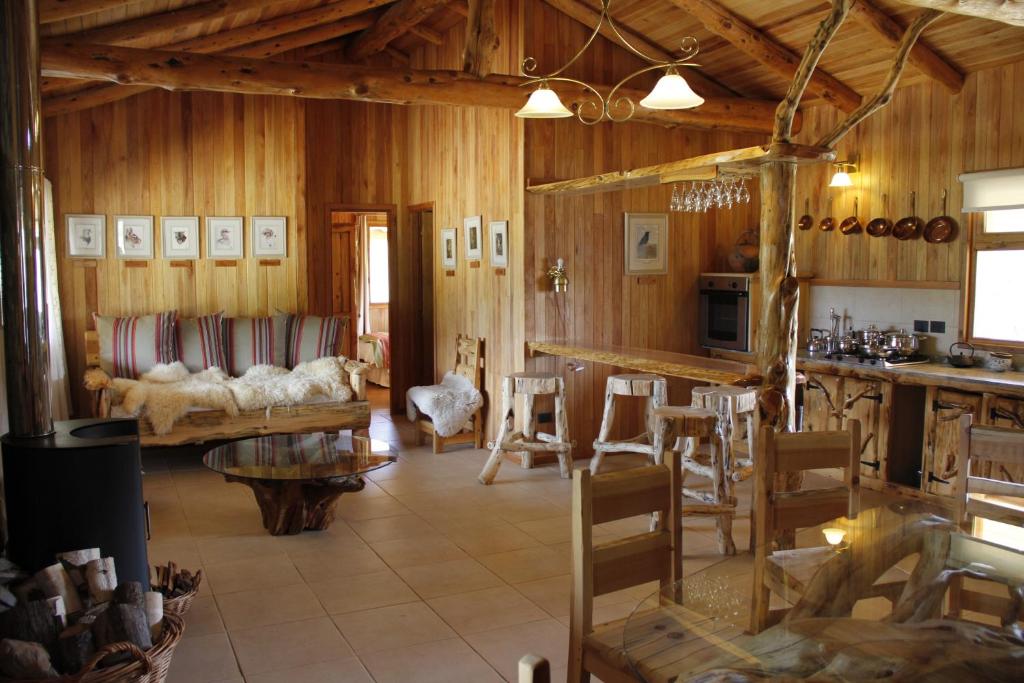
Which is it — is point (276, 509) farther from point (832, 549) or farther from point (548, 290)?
point (832, 549)

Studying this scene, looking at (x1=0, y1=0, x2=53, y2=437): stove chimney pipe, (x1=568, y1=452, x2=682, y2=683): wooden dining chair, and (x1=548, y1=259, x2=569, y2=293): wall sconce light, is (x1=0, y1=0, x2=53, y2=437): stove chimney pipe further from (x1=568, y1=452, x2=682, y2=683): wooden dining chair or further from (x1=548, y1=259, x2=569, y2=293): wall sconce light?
(x1=548, y1=259, x2=569, y2=293): wall sconce light

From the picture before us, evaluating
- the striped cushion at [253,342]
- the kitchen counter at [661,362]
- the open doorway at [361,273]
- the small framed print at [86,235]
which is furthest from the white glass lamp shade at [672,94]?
the open doorway at [361,273]

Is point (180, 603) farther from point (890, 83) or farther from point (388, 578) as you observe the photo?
point (890, 83)

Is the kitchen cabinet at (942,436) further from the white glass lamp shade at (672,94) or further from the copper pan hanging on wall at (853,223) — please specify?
the white glass lamp shade at (672,94)

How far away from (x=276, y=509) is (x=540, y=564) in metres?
1.59

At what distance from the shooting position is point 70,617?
3051 millimetres

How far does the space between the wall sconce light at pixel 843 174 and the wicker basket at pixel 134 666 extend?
542 centimetres

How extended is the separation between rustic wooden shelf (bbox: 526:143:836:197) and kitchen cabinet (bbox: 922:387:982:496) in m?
1.73

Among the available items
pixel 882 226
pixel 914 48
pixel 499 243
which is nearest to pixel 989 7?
pixel 914 48

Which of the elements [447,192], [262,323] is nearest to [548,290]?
[447,192]

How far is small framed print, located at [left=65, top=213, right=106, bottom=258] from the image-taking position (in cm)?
724

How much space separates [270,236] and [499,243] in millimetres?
2222

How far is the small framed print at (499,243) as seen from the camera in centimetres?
697

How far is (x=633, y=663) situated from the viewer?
1975 millimetres
